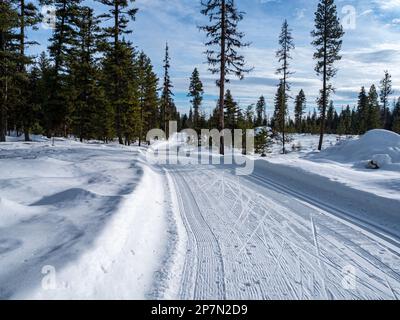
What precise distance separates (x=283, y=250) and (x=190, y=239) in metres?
1.51

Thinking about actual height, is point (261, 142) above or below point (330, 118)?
below

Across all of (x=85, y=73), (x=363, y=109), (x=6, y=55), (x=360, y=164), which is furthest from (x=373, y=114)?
(x=6, y=55)

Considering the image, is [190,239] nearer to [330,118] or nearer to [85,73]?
[85,73]

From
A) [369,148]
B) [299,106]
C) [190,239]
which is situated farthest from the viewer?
[299,106]

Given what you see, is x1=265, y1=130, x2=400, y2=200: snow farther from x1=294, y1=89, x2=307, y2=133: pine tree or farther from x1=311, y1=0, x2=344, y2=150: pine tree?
x1=294, y1=89, x2=307, y2=133: pine tree

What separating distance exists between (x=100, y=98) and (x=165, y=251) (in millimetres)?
27374

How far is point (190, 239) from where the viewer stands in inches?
191

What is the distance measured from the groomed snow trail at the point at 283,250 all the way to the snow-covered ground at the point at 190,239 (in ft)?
0.06

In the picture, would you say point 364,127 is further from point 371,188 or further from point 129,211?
point 129,211

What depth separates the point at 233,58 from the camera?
19.6 meters

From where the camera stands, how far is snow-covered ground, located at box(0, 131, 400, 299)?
3.28m

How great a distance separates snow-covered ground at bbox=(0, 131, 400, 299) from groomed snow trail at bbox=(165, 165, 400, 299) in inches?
0.7

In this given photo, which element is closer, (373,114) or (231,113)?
(231,113)

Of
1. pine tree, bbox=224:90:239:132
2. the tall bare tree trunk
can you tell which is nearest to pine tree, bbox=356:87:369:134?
pine tree, bbox=224:90:239:132
